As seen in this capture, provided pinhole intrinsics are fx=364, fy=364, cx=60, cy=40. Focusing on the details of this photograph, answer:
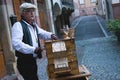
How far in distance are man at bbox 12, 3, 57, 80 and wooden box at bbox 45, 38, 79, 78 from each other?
0.18 meters

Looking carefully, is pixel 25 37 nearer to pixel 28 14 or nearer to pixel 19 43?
pixel 19 43

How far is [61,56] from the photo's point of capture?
488 centimetres

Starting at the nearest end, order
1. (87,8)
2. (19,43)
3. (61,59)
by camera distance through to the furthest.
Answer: (19,43) < (61,59) < (87,8)

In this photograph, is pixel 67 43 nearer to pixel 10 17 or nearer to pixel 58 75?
pixel 58 75

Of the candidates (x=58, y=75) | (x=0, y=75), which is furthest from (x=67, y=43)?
(x=0, y=75)

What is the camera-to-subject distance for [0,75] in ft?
29.8

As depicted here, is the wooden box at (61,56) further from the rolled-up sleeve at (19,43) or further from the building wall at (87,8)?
the building wall at (87,8)

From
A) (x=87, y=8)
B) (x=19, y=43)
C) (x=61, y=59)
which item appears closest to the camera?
(x=19, y=43)

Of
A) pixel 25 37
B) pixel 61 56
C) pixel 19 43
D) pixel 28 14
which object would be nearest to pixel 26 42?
pixel 25 37

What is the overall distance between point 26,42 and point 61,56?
533mm

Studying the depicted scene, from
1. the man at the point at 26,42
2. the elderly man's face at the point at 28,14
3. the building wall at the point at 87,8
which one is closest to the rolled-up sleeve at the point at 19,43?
the man at the point at 26,42

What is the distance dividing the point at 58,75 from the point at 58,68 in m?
0.10

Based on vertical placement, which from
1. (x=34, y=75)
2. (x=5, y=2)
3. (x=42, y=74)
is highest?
(x=5, y=2)

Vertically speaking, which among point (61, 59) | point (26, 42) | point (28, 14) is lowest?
point (61, 59)
